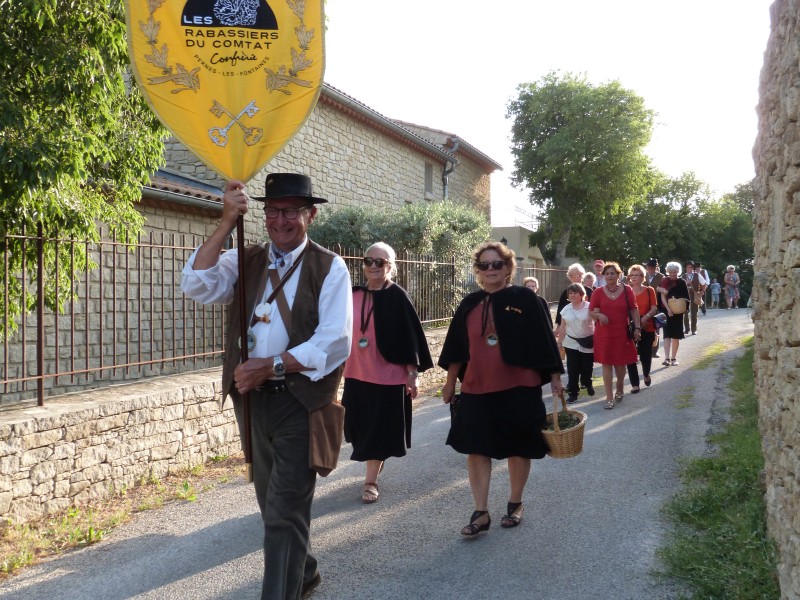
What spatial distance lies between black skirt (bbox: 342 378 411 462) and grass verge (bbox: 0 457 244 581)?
130 centimetres

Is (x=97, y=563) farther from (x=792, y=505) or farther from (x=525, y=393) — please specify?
(x=792, y=505)

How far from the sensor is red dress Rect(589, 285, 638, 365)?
31.4 ft

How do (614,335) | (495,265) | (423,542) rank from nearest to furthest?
(423,542)
(495,265)
(614,335)

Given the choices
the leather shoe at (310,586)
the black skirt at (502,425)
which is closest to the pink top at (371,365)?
the black skirt at (502,425)

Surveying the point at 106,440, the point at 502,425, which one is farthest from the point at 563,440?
the point at 106,440

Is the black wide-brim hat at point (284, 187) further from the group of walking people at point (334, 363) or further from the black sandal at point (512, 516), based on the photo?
the black sandal at point (512, 516)

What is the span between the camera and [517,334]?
5.07 meters

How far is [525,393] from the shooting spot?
511 cm

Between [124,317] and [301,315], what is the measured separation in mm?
3690

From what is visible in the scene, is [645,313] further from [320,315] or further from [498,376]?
[320,315]

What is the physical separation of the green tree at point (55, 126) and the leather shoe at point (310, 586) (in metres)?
3.07

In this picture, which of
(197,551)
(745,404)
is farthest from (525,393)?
(745,404)

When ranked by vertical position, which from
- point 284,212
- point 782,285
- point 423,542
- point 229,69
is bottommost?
point 423,542

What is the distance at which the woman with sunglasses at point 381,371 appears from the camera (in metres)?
5.98
